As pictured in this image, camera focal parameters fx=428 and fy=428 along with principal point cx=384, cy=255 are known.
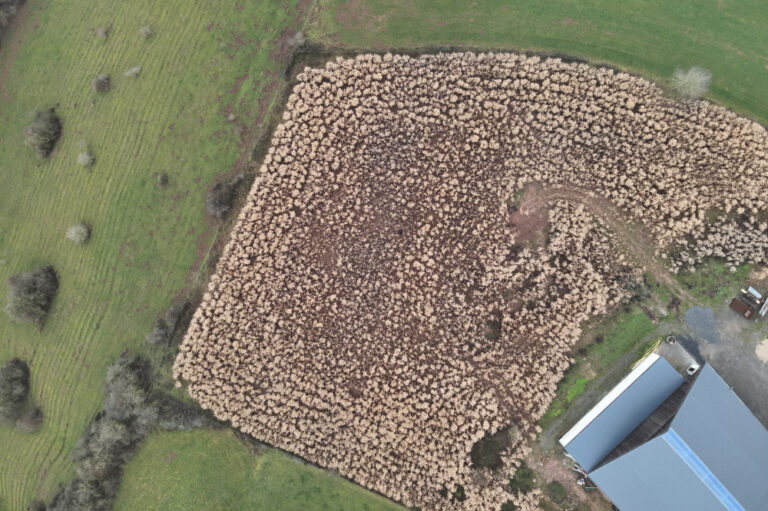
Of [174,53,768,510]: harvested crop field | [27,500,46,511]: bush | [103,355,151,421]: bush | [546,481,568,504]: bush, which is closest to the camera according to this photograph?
[546,481,568,504]: bush

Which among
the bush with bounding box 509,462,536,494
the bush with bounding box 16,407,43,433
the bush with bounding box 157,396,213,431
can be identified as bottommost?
the bush with bounding box 16,407,43,433

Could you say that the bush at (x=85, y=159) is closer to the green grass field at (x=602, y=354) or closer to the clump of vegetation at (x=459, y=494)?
the clump of vegetation at (x=459, y=494)

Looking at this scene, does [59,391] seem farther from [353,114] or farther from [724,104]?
[724,104]

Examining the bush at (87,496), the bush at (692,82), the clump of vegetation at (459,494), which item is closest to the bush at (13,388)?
Answer: the bush at (87,496)

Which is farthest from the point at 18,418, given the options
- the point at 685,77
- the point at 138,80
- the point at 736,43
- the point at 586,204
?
the point at 736,43

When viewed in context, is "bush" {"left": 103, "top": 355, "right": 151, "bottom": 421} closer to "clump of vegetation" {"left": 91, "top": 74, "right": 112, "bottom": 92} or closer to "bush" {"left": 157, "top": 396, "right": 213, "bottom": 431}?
"bush" {"left": 157, "top": 396, "right": 213, "bottom": 431}

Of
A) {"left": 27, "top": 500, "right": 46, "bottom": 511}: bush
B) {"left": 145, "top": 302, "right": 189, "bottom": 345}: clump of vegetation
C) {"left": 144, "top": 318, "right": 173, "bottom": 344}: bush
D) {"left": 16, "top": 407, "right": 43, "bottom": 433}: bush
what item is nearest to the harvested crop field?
{"left": 145, "top": 302, "right": 189, "bottom": 345}: clump of vegetation

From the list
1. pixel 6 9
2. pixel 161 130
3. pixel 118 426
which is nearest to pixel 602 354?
pixel 118 426
